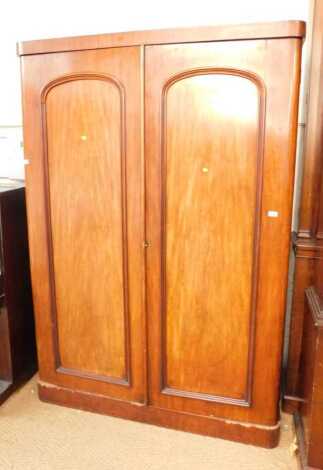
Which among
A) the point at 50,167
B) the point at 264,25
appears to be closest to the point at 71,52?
the point at 50,167

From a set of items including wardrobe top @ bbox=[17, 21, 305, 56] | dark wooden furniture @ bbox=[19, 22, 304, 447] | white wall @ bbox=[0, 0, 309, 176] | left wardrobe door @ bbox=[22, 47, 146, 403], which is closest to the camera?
wardrobe top @ bbox=[17, 21, 305, 56]

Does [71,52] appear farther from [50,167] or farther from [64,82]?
[50,167]

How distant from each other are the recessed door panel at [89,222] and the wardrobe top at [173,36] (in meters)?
0.14

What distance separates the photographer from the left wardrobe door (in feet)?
5.42

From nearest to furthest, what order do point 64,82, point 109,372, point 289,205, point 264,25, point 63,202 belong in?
point 264,25
point 289,205
point 64,82
point 63,202
point 109,372

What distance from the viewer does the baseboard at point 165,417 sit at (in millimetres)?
1796

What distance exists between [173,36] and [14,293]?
4.86 feet

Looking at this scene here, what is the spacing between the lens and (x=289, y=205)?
5.10 feet

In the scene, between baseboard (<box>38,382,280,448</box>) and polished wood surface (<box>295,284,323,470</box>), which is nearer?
polished wood surface (<box>295,284,323,470</box>)

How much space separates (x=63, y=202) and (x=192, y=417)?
117 centimetres

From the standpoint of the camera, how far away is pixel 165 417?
1.91m

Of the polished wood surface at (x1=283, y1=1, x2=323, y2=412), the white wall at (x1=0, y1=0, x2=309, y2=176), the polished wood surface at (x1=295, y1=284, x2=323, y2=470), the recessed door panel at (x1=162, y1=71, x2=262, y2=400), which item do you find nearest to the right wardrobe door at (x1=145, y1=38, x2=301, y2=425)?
the recessed door panel at (x1=162, y1=71, x2=262, y2=400)

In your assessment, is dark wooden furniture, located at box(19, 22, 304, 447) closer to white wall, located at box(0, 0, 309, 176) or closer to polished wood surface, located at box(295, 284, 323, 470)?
polished wood surface, located at box(295, 284, 323, 470)

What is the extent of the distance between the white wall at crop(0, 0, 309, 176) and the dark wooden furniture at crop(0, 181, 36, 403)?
1.51 feet
